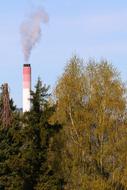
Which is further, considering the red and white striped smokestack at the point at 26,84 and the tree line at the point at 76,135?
the red and white striped smokestack at the point at 26,84

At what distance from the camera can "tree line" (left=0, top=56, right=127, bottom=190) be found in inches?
1416

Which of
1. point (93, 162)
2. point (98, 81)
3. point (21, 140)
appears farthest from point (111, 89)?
point (21, 140)

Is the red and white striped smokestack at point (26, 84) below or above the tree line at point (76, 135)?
above

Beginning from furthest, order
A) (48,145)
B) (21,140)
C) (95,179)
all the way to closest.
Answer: (21,140) < (48,145) < (95,179)

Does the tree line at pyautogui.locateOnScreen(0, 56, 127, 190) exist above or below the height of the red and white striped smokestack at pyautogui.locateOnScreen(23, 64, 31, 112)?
below

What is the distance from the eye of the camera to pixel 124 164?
35875 mm

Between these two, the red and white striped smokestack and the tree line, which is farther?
the red and white striped smokestack

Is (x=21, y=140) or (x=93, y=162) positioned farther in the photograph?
(x=21, y=140)

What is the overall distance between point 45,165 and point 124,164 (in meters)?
4.56

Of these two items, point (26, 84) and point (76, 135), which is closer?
point (76, 135)

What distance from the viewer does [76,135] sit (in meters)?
36.9

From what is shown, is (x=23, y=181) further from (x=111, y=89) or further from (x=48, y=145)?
(x=111, y=89)

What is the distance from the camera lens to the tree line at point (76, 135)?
35969 mm

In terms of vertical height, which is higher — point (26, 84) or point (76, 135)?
point (26, 84)
